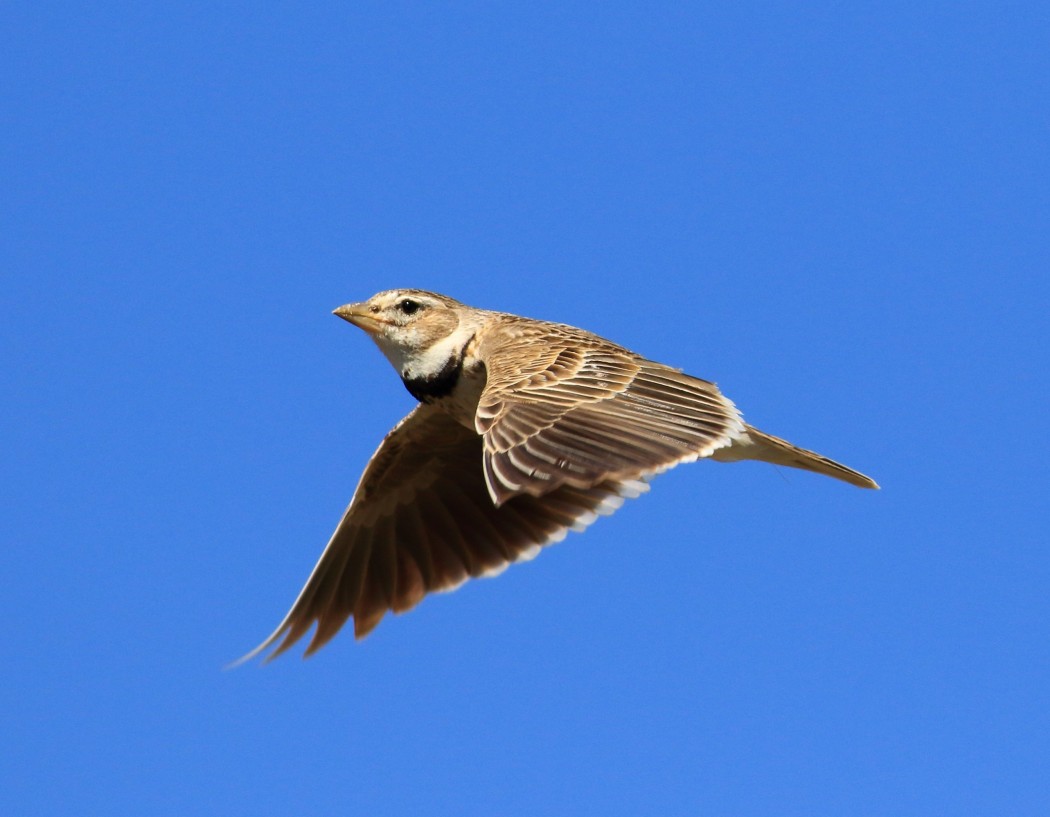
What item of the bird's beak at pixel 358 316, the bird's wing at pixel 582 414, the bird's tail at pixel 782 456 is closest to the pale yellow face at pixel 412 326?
the bird's beak at pixel 358 316

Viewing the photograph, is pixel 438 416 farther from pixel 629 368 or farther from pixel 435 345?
pixel 629 368

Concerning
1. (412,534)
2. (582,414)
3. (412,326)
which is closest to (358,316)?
(412,326)

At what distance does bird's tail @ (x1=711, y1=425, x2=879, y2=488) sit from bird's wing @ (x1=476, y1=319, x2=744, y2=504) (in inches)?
31.5

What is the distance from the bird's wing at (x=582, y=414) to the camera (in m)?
8.23

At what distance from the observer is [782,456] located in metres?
11.1

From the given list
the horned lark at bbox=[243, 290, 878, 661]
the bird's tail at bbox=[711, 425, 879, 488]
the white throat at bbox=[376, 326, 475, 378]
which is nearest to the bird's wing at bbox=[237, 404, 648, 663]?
the horned lark at bbox=[243, 290, 878, 661]

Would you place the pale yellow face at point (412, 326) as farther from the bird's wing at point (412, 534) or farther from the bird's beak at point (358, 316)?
the bird's wing at point (412, 534)

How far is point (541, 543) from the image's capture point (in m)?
11.5

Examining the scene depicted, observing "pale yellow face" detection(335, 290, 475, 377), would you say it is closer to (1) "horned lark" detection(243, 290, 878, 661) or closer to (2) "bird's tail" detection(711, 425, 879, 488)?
(1) "horned lark" detection(243, 290, 878, 661)

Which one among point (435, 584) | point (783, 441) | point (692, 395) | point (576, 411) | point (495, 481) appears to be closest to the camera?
point (495, 481)

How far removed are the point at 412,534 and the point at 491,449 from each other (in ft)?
13.1

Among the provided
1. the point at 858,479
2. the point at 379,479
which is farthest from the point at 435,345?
the point at 858,479

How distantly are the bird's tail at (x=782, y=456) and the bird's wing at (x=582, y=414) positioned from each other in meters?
0.80

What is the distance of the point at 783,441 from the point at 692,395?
1.38m
